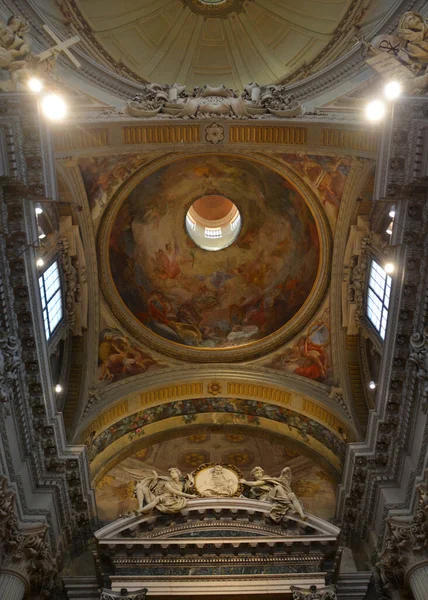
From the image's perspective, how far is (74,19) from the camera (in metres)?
18.2

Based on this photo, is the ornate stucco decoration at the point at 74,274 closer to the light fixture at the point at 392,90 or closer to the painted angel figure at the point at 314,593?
the light fixture at the point at 392,90

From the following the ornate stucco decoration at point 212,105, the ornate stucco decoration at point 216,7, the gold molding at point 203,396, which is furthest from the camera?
the ornate stucco decoration at point 216,7

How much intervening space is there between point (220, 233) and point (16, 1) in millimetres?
9368

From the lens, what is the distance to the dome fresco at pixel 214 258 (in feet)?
59.0

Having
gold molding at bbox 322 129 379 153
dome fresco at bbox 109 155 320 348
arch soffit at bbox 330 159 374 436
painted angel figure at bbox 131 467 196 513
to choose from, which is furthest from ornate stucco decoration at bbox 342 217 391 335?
painted angel figure at bbox 131 467 196 513

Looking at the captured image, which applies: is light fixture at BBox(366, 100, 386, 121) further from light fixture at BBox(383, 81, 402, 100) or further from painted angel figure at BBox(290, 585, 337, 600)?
painted angel figure at BBox(290, 585, 337, 600)

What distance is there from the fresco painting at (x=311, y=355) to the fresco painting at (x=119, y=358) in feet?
12.1

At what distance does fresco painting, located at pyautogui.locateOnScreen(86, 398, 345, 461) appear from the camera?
55.3 feet

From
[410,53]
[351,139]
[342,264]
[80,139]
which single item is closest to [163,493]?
[342,264]

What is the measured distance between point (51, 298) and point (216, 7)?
12.9m

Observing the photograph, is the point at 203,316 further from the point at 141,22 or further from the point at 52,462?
the point at 141,22

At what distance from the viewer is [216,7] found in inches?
845

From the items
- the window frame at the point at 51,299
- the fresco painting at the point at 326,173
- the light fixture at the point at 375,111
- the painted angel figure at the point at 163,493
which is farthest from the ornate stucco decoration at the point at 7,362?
the fresco painting at the point at 326,173

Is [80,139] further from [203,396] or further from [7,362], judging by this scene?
[203,396]
